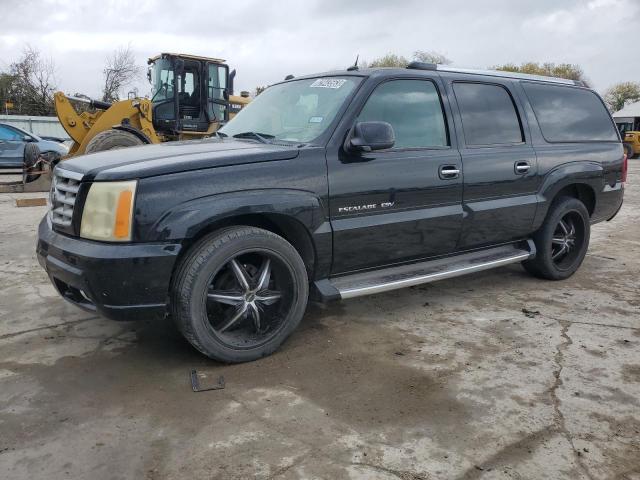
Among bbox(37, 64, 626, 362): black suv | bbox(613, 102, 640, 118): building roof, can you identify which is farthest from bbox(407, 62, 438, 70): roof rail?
bbox(613, 102, 640, 118): building roof

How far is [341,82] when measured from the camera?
4.04 meters

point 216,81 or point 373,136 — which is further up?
point 216,81

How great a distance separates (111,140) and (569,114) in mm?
8049

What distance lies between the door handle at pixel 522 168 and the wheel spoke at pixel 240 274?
2571mm

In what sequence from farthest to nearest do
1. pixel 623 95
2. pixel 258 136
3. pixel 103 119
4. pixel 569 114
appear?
pixel 623 95, pixel 103 119, pixel 569 114, pixel 258 136

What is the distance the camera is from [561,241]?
5348 millimetres

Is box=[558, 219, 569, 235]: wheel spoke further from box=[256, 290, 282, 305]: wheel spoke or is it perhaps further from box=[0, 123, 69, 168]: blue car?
box=[0, 123, 69, 168]: blue car

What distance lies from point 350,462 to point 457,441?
0.54 meters

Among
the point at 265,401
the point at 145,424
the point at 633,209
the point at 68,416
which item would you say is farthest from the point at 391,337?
the point at 633,209

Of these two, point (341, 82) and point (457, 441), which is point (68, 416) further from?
point (341, 82)

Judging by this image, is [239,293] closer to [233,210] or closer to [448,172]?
[233,210]

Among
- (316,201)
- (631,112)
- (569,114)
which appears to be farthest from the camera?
(631,112)

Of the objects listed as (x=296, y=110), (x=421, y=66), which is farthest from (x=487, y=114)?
(x=296, y=110)

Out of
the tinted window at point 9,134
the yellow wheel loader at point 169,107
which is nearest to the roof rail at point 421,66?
the yellow wheel loader at point 169,107
